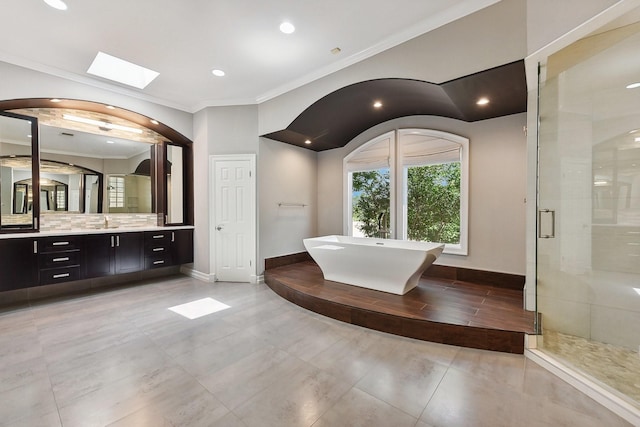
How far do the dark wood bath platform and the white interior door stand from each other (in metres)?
0.92

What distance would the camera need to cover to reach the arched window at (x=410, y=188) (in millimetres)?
3760

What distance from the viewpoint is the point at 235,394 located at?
1.72 meters

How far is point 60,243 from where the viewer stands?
3.42 meters

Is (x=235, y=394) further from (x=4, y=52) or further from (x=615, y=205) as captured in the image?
(x=4, y=52)

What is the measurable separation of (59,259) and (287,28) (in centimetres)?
401

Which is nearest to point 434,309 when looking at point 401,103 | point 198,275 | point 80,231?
point 401,103

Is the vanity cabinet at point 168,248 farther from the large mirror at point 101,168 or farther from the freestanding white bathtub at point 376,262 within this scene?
the freestanding white bathtub at point 376,262

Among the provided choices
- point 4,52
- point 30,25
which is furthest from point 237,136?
point 4,52

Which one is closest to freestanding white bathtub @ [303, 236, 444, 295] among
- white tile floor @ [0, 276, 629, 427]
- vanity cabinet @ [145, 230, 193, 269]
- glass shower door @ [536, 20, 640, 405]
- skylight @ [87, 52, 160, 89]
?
white tile floor @ [0, 276, 629, 427]

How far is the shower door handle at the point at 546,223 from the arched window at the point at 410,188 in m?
1.20

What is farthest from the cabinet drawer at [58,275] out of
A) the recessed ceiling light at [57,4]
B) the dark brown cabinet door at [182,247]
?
the recessed ceiling light at [57,4]

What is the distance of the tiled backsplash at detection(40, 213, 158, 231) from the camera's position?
3658 mm

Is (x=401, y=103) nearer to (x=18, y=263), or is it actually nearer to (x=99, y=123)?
(x=99, y=123)

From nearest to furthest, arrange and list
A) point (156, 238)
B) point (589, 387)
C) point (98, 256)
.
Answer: point (589, 387) < point (98, 256) < point (156, 238)
